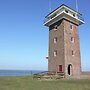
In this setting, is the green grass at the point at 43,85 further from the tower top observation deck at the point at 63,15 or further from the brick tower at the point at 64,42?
the tower top observation deck at the point at 63,15

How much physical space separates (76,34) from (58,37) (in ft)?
16.9

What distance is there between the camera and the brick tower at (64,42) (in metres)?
39.9

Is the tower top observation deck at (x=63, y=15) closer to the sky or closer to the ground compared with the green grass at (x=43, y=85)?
closer to the sky

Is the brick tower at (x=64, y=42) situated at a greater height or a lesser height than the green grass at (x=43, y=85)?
greater

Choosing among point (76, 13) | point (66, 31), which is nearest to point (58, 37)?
point (66, 31)

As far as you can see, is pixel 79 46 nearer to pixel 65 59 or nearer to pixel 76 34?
pixel 76 34

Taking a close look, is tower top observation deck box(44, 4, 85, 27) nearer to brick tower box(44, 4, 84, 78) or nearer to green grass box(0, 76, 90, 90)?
brick tower box(44, 4, 84, 78)

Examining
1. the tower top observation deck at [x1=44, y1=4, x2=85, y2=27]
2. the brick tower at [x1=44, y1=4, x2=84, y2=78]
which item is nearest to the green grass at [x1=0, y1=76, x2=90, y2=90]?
the brick tower at [x1=44, y1=4, x2=84, y2=78]

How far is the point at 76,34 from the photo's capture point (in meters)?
44.0

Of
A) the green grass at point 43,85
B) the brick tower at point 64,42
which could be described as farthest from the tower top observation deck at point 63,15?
the green grass at point 43,85

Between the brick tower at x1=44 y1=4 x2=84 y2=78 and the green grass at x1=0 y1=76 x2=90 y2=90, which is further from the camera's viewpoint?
the brick tower at x1=44 y1=4 x2=84 y2=78

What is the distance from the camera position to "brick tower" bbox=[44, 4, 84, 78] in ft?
131

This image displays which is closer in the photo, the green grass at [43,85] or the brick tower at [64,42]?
the green grass at [43,85]

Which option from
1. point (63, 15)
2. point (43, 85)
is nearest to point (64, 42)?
point (63, 15)
